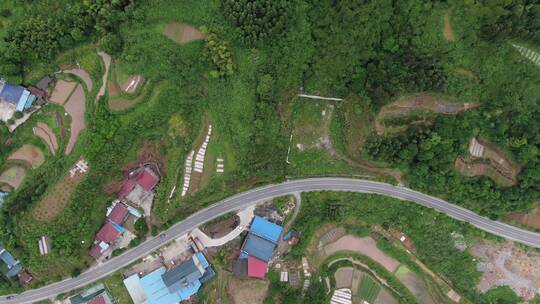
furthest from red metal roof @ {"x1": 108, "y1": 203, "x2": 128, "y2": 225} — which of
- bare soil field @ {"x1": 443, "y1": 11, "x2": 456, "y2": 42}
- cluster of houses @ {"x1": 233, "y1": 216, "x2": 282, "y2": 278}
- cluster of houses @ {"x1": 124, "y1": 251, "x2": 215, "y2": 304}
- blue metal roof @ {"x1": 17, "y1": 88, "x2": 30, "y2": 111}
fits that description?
bare soil field @ {"x1": 443, "y1": 11, "x2": 456, "y2": 42}

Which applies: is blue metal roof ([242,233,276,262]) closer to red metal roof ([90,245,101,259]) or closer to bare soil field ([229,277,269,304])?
bare soil field ([229,277,269,304])

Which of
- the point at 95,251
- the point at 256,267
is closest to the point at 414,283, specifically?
the point at 256,267

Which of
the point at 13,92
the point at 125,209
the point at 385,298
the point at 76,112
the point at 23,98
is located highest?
the point at 76,112

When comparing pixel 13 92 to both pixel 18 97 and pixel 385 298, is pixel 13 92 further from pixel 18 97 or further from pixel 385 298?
pixel 385 298

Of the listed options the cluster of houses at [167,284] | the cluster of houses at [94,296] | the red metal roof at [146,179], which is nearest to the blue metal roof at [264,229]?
the cluster of houses at [167,284]

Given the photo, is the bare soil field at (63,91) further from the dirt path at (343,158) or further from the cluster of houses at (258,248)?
the dirt path at (343,158)

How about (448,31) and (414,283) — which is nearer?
(448,31)
